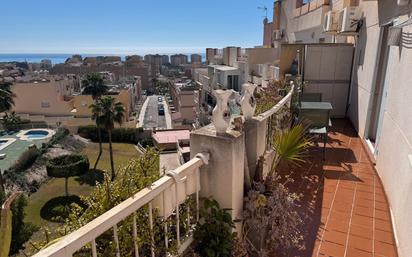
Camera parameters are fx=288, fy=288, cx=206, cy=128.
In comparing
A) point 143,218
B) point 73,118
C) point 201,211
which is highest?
point 143,218

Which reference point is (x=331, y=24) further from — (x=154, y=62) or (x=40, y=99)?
(x=154, y=62)

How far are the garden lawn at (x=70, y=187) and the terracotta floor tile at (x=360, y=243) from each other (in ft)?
32.0

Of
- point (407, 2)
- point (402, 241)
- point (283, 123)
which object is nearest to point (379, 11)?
point (407, 2)

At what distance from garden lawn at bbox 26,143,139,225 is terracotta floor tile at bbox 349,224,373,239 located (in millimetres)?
9646

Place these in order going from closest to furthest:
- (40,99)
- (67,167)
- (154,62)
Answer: (67,167), (40,99), (154,62)

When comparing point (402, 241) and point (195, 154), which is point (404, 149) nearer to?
point (402, 241)

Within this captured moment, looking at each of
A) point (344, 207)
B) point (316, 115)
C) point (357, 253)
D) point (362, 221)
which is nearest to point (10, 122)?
point (316, 115)

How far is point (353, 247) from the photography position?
9.70 ft

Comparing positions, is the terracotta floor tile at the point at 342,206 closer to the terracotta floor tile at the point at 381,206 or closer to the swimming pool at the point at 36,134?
the terracotta floor tile at the point at 381,206

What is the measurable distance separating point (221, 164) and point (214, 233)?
586mm

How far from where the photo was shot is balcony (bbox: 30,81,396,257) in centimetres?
176

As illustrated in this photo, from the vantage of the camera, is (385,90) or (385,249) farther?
(385,90)

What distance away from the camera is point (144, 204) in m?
1.86

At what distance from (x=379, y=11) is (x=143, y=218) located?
595 cm
